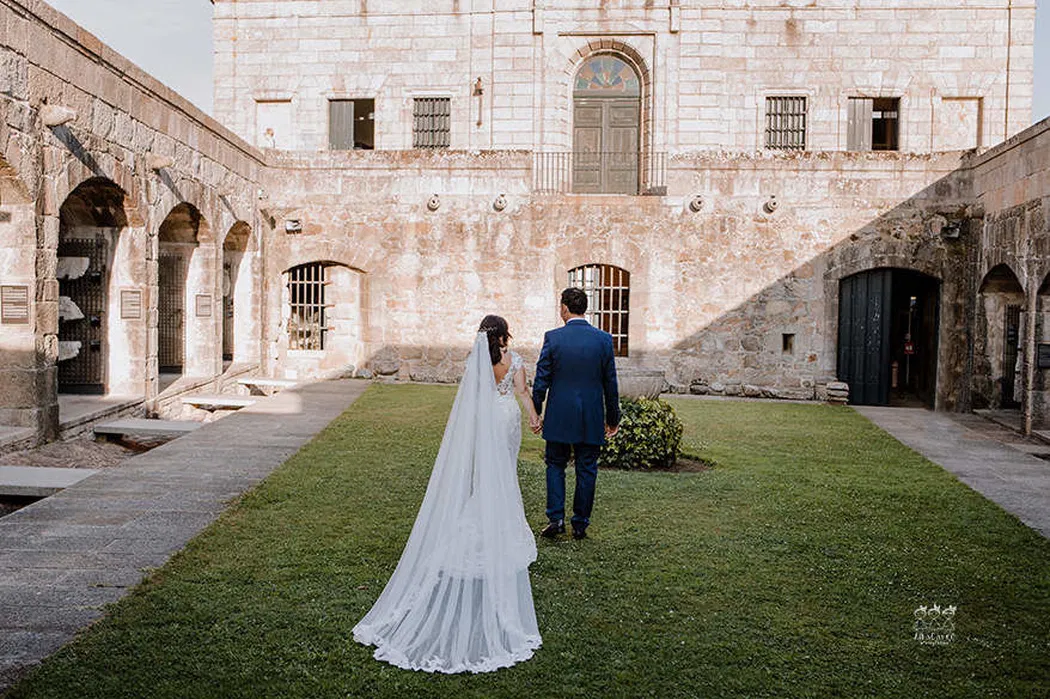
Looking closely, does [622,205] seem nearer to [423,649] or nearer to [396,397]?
[396,397]

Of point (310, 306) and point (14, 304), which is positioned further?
point (310, 306)

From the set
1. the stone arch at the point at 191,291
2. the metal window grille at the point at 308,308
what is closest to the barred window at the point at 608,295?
the metal window grille at the point at 308,308

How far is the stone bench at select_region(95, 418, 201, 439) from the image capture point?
994 centimetres

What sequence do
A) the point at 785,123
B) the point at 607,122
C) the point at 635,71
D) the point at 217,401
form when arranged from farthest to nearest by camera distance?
the point at 607,122 < the point at 635,71 < the point at 785,123 < the point at 217,401

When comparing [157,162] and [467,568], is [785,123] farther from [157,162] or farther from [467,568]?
[467,568]

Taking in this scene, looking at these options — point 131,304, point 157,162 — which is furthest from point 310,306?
point 157,162

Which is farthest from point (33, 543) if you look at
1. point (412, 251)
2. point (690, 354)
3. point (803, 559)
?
point (690, 354)

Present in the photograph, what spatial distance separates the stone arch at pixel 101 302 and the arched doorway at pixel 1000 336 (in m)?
12.8

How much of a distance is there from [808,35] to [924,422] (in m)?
10.5

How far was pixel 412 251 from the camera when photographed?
16047 mm

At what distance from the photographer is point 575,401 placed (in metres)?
5.92

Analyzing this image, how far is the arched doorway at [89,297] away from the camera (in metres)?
11.0

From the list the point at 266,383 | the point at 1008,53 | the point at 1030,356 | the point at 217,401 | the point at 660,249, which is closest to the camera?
the point at 1030,356

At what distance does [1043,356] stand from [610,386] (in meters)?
7.90
